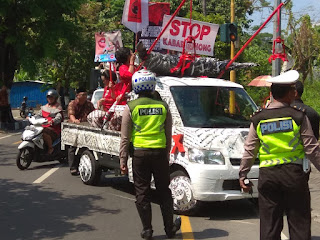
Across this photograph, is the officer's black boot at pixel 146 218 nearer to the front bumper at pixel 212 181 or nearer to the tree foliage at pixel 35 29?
the front bumper at pixel 212 181

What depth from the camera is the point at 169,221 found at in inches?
241

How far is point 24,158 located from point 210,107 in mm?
5015

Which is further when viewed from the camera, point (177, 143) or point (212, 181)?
point (177, 143)

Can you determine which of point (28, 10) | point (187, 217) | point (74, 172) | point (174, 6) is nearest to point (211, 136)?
point (187, 217)

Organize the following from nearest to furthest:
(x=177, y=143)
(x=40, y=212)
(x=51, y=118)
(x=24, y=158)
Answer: (x=177, y=143)
(x=40, y=212)
(x=24, y=158)
(x=51, y=118)

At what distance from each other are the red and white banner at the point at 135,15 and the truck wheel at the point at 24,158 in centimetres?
343

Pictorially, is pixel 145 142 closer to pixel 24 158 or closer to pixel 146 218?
pixel 146 218

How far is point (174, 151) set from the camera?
7285 millimetres

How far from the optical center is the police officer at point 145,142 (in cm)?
599

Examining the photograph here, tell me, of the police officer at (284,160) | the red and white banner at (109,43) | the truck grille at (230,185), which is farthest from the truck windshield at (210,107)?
the red and white banner at (109,43)

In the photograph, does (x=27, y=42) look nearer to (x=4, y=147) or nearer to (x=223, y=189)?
(x=4, y=147)

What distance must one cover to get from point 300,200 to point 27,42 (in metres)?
19.5

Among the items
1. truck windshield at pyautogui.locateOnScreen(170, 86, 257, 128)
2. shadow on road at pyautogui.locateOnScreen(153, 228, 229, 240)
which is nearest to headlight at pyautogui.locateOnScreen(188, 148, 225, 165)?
truck windshield at pyautogui.locateOnScreen(170, 86, 257, 128)

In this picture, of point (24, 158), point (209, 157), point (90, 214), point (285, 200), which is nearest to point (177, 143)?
point (209, 157)
